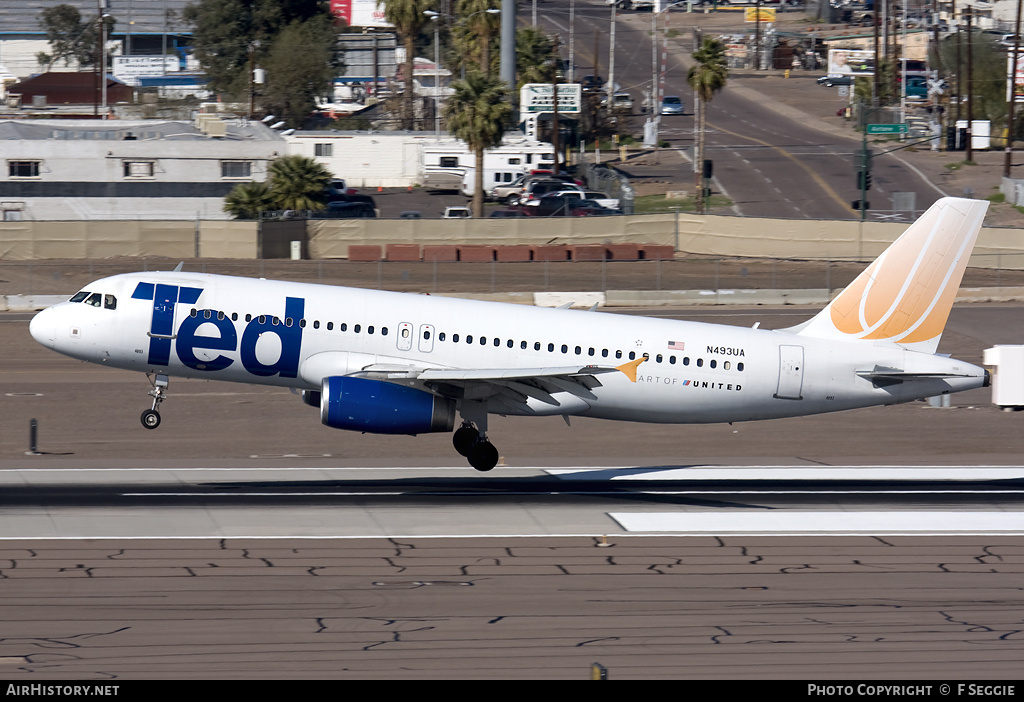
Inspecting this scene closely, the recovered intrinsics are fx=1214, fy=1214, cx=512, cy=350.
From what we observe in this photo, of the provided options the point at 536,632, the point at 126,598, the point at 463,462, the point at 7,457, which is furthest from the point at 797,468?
the point at 7,457

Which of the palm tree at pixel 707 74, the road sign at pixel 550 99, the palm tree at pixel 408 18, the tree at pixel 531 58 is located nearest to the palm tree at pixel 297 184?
the palm tree at pixel 707 74

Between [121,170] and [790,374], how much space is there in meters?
67.9

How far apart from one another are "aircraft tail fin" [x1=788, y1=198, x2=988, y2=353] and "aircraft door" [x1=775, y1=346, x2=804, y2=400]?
128 centimetres

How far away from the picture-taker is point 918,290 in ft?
110

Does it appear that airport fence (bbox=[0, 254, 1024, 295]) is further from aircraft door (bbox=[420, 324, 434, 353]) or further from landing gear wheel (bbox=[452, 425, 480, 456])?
aircraft door (bbox=[420, 324, 434, 353])

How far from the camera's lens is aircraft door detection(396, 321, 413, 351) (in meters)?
31.7

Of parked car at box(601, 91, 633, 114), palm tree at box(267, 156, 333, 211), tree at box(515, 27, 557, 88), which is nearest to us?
palm tree at box(267, 156, 333, 211)

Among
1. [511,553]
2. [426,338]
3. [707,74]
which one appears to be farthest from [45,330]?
[707,74]

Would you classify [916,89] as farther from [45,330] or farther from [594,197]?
[45,330]

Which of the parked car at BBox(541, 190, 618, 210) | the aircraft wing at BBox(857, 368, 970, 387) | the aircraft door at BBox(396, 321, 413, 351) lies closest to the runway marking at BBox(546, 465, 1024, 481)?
the aircraft wing at BBox(857, 368, 970, 387)

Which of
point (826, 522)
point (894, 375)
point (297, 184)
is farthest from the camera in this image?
point (297, 184)

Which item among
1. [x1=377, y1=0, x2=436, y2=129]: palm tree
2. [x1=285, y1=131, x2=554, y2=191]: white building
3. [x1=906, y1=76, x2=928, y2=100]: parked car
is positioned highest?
[x1=377, y1=0, x2=436, y2=129]: palm tree
